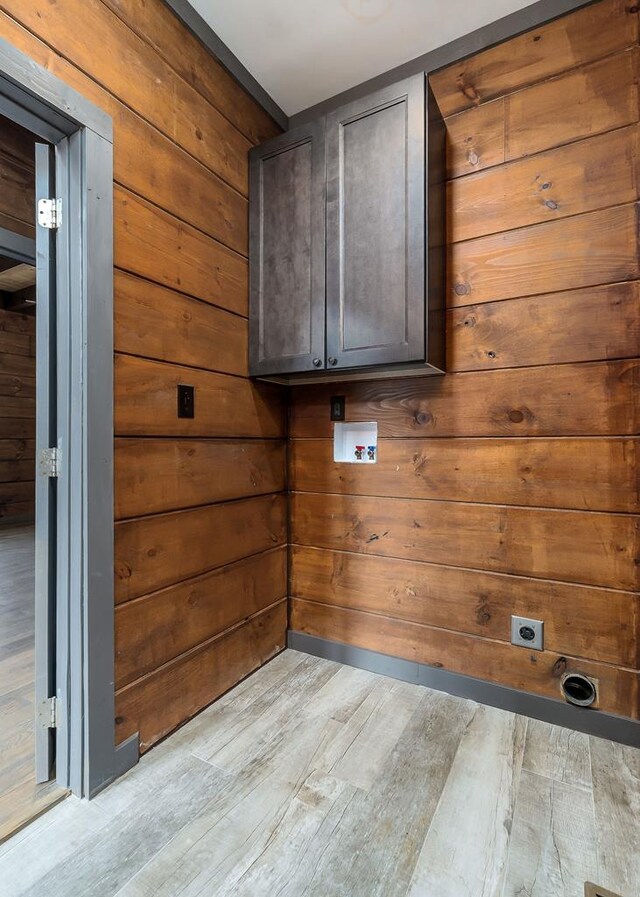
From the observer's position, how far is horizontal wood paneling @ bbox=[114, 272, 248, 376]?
1.41 meters

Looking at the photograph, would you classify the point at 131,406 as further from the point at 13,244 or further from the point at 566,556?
the point at 13,244

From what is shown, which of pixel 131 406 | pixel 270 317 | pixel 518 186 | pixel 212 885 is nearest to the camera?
pixel 212 885

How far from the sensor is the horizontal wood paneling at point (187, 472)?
56.2 inches

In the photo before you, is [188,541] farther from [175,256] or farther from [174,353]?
[175,256]

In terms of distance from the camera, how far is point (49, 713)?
4.44 ft

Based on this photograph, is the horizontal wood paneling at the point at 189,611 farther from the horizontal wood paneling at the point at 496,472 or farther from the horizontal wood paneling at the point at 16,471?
the horizontal wood paneling at the point at 16,471

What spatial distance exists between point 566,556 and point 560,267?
3.54 feet

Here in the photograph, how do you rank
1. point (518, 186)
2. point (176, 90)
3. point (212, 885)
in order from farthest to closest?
point (518, 186)
point (176, 90)
point (212, 885)

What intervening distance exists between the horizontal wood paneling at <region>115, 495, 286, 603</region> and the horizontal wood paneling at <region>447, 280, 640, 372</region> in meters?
1.10

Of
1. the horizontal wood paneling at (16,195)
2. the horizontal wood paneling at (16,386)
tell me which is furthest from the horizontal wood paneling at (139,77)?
the horizontal wood paneling at (16,386)

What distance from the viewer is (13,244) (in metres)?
2.76

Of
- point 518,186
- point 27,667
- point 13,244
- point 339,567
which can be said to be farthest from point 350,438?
point 13,244

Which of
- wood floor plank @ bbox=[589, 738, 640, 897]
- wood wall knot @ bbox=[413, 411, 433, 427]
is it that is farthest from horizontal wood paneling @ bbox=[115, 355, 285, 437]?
wood floor plank @ bbox=[589, 738, 640, 897]

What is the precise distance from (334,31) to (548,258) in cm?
124
